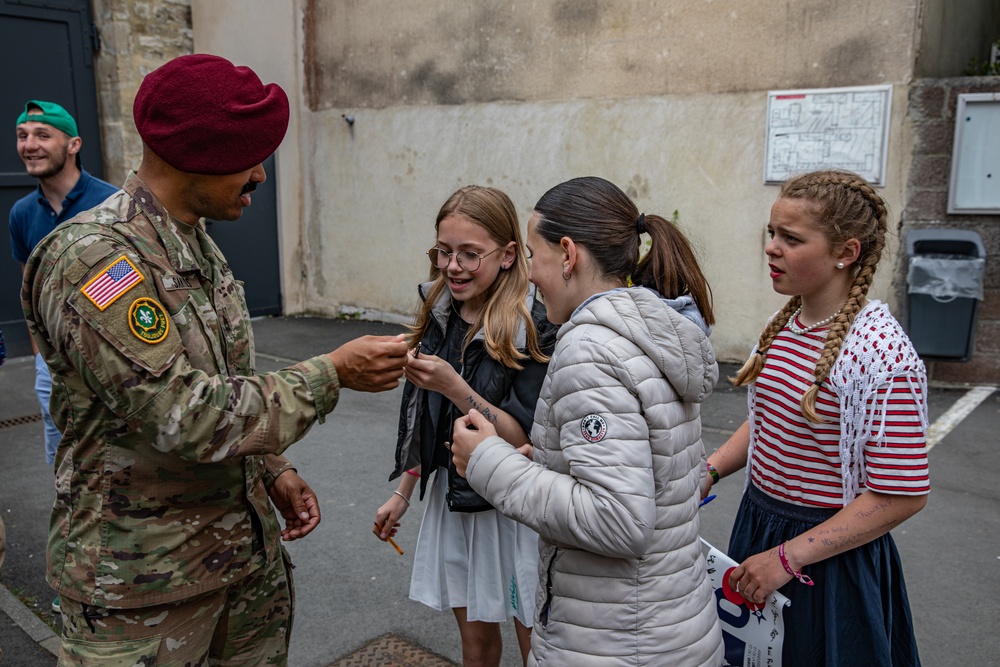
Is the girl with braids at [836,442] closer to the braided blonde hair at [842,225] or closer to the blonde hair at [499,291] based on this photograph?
the braided blonde hair at [842,225]

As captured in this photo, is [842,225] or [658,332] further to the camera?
[842,225]

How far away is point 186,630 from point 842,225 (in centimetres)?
187

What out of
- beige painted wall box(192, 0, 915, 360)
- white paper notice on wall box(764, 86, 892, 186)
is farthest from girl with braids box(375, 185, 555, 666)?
beige painted wall box(192, 0, 915, 360)

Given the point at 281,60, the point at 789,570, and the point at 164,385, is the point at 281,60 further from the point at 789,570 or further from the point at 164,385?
the point at 789,570

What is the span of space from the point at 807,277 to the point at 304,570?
290cm

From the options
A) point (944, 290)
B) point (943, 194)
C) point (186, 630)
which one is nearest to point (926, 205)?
point (943, 194)

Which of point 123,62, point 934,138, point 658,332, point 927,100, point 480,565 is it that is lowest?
point 480,565

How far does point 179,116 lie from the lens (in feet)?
6.12

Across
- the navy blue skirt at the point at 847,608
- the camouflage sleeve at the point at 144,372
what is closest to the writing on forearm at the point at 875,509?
the navy blue skirt at the point at 847,608

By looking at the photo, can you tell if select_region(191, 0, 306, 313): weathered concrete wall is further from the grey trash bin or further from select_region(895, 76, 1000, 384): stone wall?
the grey trash bin

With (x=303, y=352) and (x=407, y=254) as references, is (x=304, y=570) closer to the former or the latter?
(x=303, y=352)

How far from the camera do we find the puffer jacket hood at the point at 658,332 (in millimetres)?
1781

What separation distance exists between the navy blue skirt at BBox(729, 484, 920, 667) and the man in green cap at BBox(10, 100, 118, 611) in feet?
12.0

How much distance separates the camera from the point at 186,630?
1997 mm
